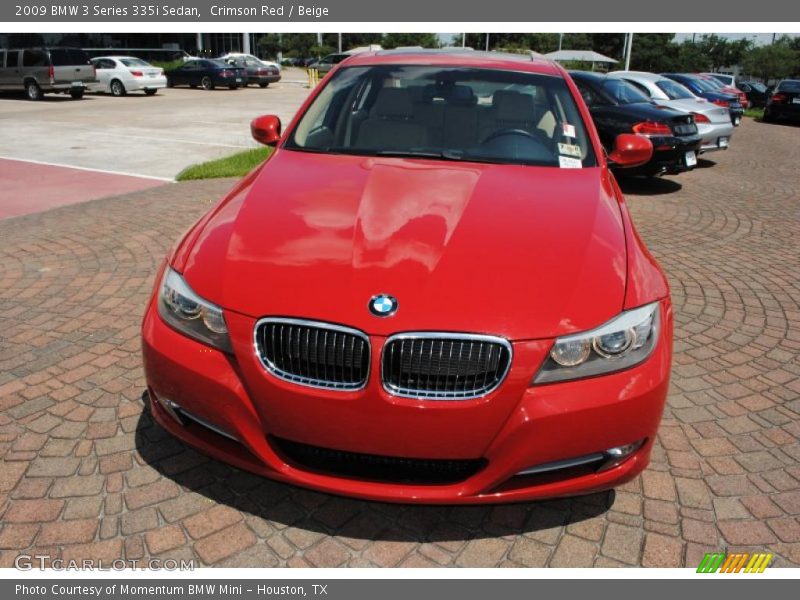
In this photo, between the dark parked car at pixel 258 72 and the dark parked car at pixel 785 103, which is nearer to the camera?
the dark parked car at pixel 785 103

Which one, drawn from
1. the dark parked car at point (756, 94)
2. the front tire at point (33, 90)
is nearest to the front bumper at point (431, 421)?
the front tire at point (33, 90)

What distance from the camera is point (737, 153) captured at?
1425 centimetres

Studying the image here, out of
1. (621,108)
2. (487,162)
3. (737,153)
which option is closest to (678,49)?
(737,153)

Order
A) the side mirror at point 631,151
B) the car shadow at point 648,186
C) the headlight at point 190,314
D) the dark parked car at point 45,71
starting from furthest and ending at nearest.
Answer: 1. the dark parked car at point 45,71
2. the car shadow at point 648,186
3. the side mirror at point 631,151
4. the headlight at point 190,314

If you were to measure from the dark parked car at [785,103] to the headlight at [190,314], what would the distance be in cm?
2531

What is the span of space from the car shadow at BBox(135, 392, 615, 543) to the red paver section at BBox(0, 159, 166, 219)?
18.9ft

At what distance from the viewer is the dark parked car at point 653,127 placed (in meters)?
8.95

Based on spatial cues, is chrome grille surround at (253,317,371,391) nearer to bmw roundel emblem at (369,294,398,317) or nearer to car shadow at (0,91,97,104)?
bmw roundel emblem at (369,294,398,317)

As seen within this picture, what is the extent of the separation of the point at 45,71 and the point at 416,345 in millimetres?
25374

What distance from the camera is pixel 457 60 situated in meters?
4.01

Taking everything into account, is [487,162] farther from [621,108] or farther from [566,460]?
[621,108]

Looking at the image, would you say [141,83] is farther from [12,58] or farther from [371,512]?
[371,512]

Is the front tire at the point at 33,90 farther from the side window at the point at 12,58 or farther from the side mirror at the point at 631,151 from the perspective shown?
the side mirror at the point at 631,151

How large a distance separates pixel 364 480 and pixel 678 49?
70.0 meters
